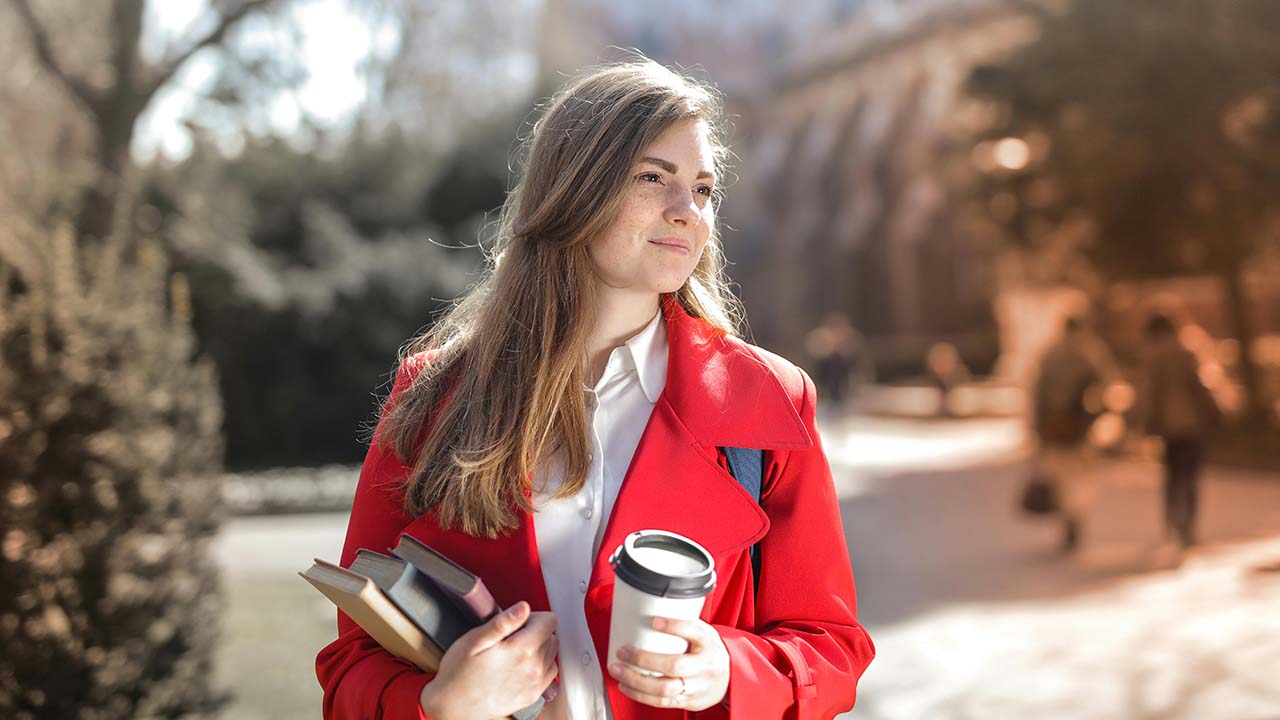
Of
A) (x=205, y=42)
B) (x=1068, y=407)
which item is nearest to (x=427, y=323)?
(x=205, y=42)

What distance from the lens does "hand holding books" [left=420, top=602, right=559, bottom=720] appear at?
168 centimetres

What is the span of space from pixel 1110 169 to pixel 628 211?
18.2 meters

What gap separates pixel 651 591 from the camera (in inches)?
62.5

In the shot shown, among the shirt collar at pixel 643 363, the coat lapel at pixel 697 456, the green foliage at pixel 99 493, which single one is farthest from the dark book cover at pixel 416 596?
the green foliage at pixel 99 493

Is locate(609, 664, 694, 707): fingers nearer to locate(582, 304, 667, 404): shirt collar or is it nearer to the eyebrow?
locate(582, 304, 667, 404): shirt collar

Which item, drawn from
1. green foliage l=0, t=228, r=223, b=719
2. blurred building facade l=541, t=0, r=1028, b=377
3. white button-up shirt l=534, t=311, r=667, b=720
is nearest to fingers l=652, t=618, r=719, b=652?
white button-up shirt l=534, t=311, r=667, b=720

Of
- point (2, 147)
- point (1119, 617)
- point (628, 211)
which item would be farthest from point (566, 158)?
point (2, 147)

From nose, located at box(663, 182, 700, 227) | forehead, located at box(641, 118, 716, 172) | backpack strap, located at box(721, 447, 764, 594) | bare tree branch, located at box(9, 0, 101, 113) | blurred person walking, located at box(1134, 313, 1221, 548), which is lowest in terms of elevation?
blurred person walking, located at box(1134, 313, 1221, 548)

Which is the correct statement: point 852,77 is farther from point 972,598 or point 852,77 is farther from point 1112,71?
point 972,598

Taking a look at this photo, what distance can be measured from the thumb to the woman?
0.05m

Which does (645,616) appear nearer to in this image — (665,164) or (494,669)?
(494,669)

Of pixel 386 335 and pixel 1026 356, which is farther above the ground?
pixel 386 335

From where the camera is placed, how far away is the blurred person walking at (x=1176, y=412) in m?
10.8

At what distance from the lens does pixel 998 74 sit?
751 inches
